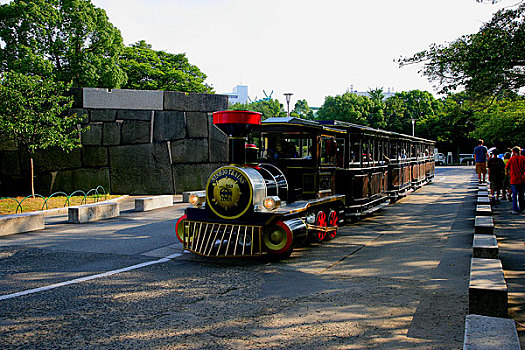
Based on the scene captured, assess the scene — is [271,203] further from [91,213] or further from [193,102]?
[193,102]

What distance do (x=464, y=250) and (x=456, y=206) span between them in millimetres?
7486

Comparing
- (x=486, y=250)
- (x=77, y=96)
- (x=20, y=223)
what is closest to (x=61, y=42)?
(x=77, y=96)

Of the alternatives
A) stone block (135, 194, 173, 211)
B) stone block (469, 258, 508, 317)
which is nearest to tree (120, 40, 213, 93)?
stone block (135, 194, 173, 211)

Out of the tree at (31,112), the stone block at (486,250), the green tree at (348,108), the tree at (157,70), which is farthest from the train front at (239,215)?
the green tree at (348,108)

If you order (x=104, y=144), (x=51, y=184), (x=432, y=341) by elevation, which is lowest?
(x=432, y=341)

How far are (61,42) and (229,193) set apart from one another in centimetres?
2193

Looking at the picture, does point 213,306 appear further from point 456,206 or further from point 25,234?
point 456,206

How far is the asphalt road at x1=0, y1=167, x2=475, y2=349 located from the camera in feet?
13.6

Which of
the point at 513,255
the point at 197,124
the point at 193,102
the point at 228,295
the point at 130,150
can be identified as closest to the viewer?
the point at 228,295

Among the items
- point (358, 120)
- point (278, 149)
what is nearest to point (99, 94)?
point (278, 149)

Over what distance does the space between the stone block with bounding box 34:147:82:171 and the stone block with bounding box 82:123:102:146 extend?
1.56 ft

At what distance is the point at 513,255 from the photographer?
7613mm

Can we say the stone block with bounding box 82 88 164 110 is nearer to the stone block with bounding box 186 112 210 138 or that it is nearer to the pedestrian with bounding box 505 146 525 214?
the stone block with bounding box 186 112 210 138

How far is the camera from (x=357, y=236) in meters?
9.80
